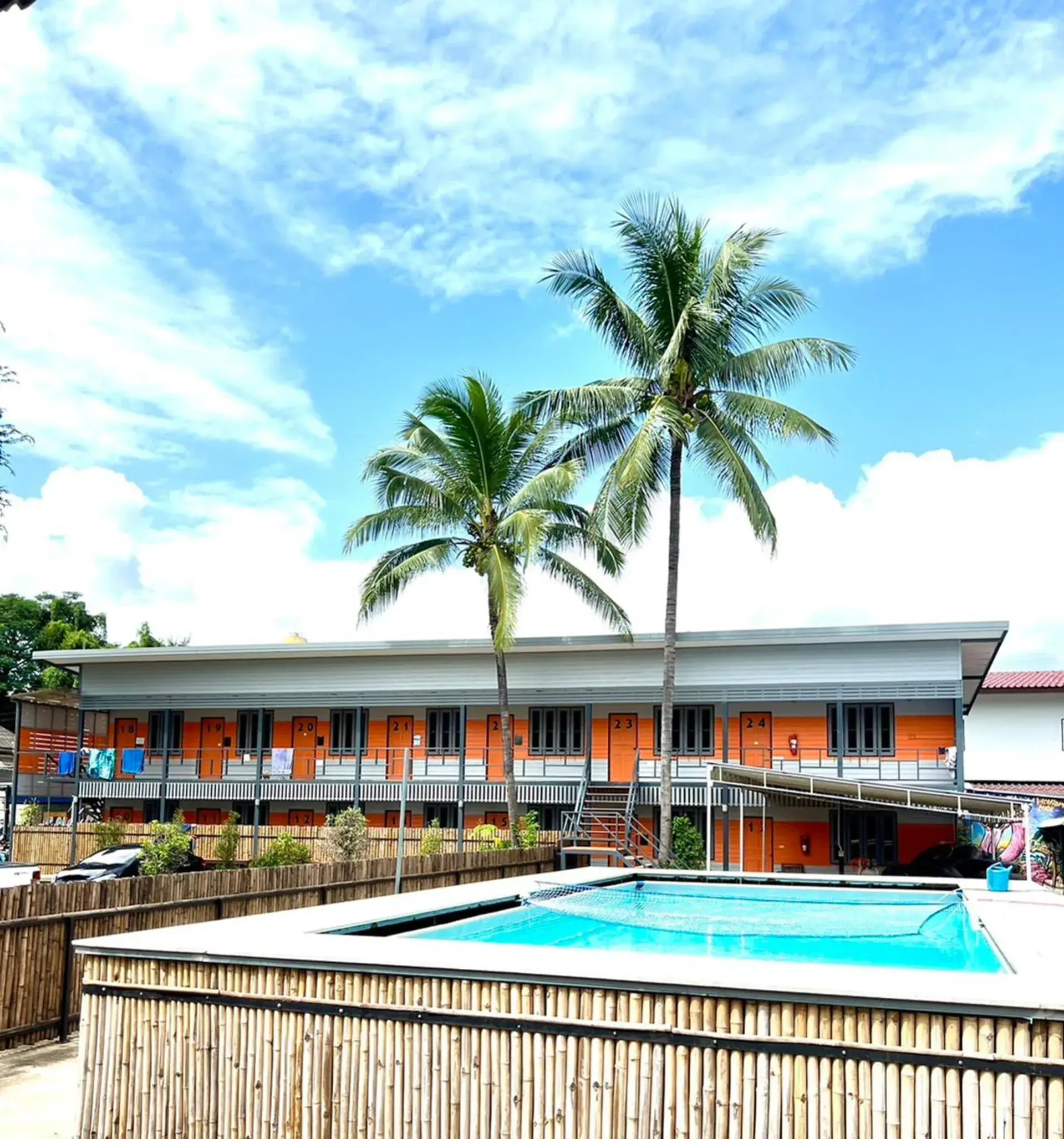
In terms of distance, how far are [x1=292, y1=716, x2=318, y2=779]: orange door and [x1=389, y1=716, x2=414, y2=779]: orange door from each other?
2.47m

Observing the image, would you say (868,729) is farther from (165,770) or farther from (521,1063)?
(521,1063)

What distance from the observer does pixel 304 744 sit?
127 ft

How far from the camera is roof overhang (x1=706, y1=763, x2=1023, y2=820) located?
78.9ft

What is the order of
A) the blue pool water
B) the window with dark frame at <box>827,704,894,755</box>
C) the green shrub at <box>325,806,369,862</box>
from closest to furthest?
1. the blue pool water
2. the green shrub at <box>325,806,369,862</box>
3. the window with dark frame at <box>827,704,894,755</box>

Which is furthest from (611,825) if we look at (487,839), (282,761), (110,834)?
(110,834)

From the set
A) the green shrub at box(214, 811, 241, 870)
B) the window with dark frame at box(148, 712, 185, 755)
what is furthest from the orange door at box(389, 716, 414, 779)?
the green shrub at box(214, 811, 241, 870)

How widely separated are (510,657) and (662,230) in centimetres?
1318

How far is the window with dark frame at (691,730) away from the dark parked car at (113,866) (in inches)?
528

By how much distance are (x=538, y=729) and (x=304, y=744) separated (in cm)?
773

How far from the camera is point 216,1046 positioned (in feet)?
25.4

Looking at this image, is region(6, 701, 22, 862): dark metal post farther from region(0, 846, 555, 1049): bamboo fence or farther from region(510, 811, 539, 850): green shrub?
region(0, 846, 555, 1049): bamboo fence

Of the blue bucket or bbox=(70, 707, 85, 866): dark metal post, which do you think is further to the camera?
bbox=(70, 707, 85, 866): dark metal post

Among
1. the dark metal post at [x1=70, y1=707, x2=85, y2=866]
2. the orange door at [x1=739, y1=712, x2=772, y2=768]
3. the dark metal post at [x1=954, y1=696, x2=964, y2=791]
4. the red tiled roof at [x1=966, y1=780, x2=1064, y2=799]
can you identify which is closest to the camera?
the dark metal post at [x1=954, y1=696, x2=964, y2=791]

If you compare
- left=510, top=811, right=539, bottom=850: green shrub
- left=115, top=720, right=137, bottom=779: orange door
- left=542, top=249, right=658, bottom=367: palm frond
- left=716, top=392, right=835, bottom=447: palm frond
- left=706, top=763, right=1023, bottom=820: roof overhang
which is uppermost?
left=542, top=249, right=658, bottom=367: palm frond
